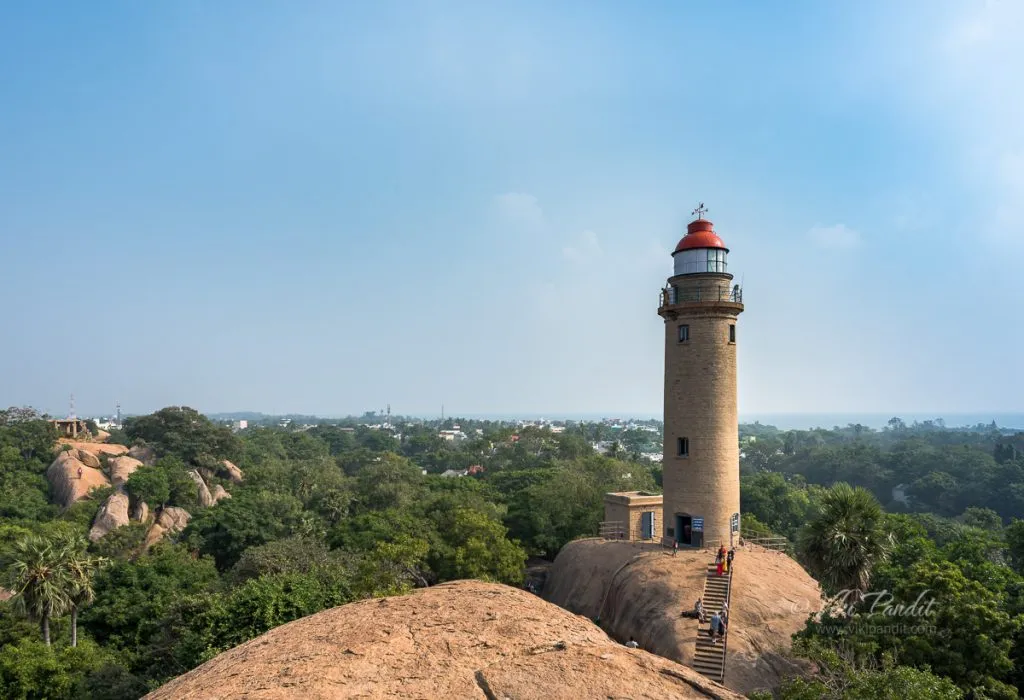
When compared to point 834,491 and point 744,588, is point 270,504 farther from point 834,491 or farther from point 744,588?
point 834,491

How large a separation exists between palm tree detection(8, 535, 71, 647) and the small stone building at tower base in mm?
26109

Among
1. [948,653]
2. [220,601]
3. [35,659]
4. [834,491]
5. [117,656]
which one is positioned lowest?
[117,656]

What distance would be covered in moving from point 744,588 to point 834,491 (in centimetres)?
499

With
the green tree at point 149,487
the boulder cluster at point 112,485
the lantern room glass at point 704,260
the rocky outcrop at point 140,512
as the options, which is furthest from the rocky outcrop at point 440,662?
the green tree at point 149,487

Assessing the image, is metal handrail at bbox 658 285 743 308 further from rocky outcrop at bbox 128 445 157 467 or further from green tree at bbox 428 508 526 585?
rocky outcrop at bbox 128 445 157 467

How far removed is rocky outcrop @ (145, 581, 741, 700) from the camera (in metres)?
9.45

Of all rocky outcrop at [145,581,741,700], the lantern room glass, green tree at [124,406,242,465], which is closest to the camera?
rocky outcrop at [145,581,741,700]

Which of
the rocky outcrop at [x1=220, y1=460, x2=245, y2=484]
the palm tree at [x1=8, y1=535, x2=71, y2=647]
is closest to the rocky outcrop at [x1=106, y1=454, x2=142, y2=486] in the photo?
the rocky outcrop at [x1=220, y1=460, x2=245, y2=484]

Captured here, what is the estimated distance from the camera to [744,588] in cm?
2095

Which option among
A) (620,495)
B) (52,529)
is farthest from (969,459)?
(52,529)

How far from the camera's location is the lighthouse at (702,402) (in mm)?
25297

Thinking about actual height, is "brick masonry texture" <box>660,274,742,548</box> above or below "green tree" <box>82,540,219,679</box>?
above

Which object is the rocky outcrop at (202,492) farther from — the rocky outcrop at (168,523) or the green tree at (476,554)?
the green tree at (476,554)

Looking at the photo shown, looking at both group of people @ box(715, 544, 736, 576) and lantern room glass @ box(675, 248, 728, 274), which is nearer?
group of people @ box(715, 544, 736, 576)
